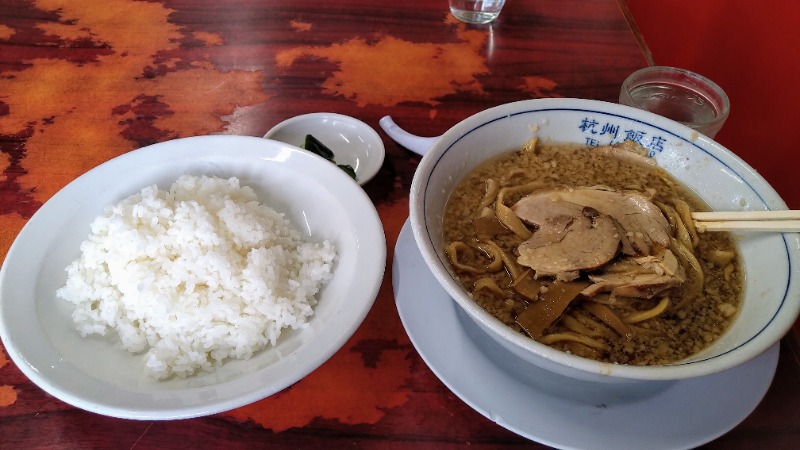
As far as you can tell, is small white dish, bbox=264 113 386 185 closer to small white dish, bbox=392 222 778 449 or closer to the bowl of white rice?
the bowl of white rice

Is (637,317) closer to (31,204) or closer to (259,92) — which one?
(259,92)

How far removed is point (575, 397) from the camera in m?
1.13

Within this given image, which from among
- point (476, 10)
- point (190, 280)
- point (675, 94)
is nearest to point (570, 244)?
point (190, 280)

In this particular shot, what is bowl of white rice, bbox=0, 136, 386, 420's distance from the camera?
1087mm

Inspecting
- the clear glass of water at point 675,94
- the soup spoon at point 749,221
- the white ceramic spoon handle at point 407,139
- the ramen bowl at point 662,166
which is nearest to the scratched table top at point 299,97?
the white ceramic spoon handle at point 407,139

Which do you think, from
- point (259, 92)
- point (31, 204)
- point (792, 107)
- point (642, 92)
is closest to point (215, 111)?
point (259, 92)

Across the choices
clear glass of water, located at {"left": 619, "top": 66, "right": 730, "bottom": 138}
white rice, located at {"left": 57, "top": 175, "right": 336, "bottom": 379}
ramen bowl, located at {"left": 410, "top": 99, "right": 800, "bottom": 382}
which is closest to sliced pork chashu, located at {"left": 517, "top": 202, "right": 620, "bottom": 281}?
ramen bowl, located at {"left": 410, "top": 99, "right": 800, "bottom": 382}

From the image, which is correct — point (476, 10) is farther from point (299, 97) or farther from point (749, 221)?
point (749, 221)

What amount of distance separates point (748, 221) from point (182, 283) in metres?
1.32

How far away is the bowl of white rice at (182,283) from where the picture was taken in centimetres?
109

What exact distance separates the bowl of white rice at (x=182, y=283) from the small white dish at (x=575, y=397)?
210mm

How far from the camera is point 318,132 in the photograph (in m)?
1.94

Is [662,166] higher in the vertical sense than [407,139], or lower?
higher

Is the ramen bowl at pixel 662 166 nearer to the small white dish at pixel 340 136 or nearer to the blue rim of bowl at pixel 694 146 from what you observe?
the blue rim of bowl at pixel 694 146
